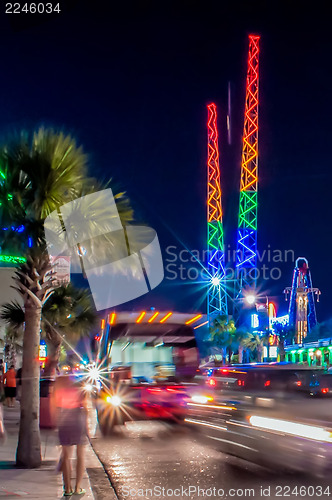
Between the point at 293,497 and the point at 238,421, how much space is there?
1.78 meters

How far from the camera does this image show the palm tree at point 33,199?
32.3ft

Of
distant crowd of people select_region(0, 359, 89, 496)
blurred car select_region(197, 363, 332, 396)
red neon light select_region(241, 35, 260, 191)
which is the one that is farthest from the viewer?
red neon light select_region(241, 35, 260, 191)

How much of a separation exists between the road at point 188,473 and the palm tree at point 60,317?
11.8 meters

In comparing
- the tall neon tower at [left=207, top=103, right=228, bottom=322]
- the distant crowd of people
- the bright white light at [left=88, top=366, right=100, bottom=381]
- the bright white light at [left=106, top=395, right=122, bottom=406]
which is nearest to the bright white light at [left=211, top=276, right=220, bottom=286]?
the tall neon tower at [left=207, top=103, right=228, bottom=322]

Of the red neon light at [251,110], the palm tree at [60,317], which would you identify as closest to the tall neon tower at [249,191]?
the red neon light at [251,110]

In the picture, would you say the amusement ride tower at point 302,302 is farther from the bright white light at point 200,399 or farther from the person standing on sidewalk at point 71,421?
the person standing on sidewalk at point 71,421

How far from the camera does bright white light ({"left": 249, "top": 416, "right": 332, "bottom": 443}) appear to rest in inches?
269

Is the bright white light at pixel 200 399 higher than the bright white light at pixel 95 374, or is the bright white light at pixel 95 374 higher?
the bright white light at pixel 95 374

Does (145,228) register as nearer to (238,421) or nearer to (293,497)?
(238,421)

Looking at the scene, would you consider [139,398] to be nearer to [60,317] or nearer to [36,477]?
[36,477]

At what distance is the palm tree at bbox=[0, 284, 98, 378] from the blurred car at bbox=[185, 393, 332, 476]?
14494 millimetres

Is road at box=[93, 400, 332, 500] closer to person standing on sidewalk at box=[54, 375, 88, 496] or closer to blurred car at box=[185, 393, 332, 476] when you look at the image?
blurred car at box=[185, 393, 332, 476]

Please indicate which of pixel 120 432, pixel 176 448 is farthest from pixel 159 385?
pixel 176 448

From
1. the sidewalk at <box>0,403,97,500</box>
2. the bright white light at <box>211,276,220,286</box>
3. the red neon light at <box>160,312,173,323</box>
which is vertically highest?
the bright white light at <box>211,276,220,286</box>
